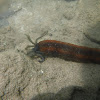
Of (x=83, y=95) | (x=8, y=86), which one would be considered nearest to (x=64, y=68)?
(x=83, y=95)

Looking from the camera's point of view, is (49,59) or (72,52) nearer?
(72,52)

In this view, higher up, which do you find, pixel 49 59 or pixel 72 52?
pixel 72 52

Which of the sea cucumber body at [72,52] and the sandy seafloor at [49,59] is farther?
the sea cucumber body at [72,52]

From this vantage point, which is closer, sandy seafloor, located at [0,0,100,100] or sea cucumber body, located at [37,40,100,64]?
sandy seafloor, located at [0,0,100,100]
